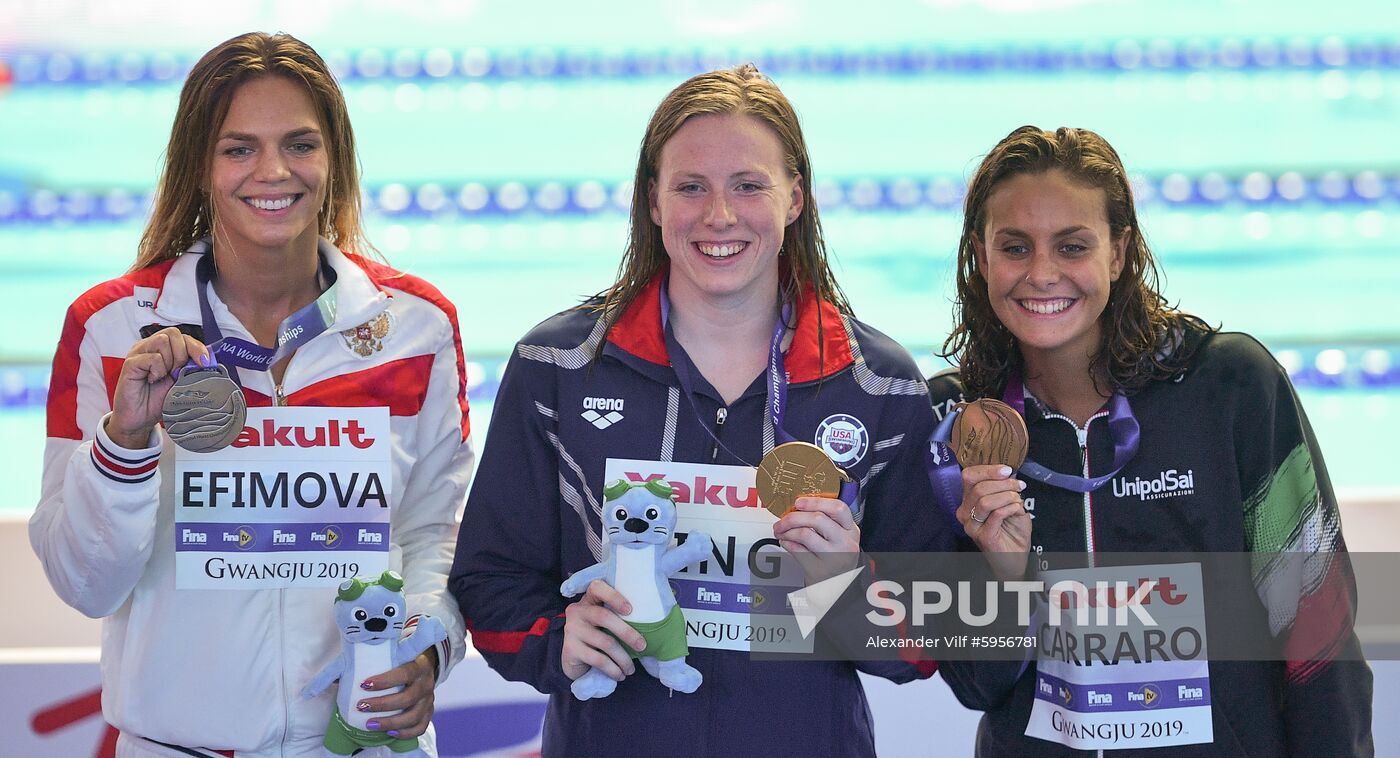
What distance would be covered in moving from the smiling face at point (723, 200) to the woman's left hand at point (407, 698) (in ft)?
2.05

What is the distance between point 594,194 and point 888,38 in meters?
1.33

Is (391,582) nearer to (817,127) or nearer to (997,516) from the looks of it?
(997,516)

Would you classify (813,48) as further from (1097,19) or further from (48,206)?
(48,206)

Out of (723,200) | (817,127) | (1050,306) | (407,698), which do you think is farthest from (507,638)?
(817,127)

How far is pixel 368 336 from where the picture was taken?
1742 millimetres

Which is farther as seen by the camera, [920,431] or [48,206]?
[48,206]

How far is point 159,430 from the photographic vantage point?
5.36ft

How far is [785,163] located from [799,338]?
9.1 inches

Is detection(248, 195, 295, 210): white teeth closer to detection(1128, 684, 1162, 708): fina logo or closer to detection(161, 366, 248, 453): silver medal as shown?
detection(161, 366, 248, 453): silver medal

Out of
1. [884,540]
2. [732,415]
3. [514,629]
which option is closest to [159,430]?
[514,629]

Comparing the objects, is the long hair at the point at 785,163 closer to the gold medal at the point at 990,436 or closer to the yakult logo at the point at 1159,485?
the gold medal at the point at 990,436

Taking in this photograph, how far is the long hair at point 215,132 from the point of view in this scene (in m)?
1.71

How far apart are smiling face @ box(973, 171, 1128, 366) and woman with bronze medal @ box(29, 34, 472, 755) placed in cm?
79

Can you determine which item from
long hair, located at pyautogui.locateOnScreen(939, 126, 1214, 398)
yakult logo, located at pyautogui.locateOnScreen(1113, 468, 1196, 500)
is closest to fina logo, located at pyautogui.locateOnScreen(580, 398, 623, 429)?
long hair, located at pyautogui.locateOnScreen(939, 126, 1214, 398)
